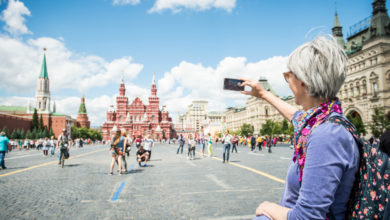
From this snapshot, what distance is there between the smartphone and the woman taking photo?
55 centimetres

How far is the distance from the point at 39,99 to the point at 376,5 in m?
120

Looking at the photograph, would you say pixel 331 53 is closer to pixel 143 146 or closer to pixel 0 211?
pixel 0 211

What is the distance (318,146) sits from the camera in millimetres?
1040

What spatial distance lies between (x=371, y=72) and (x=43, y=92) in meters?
119

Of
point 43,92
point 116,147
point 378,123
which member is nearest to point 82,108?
point 43,92

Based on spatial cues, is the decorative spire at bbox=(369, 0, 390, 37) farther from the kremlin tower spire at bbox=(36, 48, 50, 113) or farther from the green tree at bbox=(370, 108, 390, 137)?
the kremlin tower spire at bbox=(36, 48, 50, 113)

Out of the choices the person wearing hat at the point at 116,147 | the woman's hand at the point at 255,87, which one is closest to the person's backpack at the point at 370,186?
the woman's hand at the point at 255,87

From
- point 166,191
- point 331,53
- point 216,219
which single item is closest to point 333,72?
point 331,53

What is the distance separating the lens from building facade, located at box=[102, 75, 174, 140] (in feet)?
295

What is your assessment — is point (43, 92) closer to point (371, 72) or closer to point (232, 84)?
point (371, 72)

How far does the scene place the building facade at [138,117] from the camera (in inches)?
3541

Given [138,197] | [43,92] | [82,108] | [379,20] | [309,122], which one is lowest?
[138,197]

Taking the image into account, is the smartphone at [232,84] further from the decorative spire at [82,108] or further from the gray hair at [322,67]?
the decorative spire at [82,108]

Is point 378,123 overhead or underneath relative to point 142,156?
overhead
